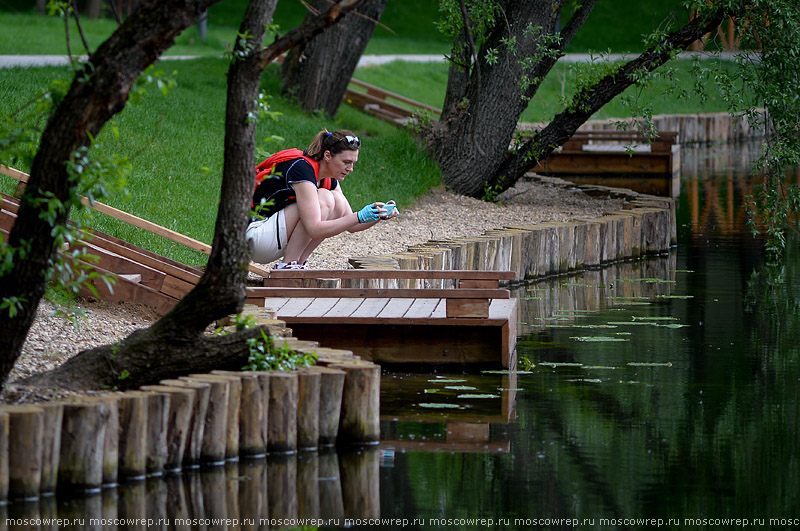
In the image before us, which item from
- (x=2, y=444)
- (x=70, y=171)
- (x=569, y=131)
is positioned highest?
(x=569, y=131)

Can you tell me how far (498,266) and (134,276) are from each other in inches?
175

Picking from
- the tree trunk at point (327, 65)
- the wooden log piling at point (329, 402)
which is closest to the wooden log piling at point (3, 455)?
the wooden log piling at point (329, 402)

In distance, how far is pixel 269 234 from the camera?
8789 millimetres

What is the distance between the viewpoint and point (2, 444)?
196 inches

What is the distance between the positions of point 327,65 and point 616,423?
42.9 feet

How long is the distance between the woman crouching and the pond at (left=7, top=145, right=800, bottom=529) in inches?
56.0

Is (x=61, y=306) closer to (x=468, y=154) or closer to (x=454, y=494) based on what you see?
(x=454, y=494)

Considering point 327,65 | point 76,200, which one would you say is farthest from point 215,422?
point 327,65

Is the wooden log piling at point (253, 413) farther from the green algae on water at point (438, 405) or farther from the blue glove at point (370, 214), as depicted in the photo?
the blue glove at point (370, 214)

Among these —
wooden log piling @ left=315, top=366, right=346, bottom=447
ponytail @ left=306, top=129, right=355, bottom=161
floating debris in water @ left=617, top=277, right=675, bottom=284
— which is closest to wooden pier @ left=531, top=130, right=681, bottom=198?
floating debris in water @ left=617, top=277, right=675, bottom=284

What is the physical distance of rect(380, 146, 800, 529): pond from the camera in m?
5.39

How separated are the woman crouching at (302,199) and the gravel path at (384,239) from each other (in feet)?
3.75

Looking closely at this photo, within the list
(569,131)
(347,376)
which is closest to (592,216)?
(569,131)

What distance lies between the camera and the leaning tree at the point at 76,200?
17.7ft
